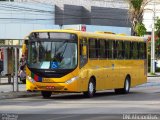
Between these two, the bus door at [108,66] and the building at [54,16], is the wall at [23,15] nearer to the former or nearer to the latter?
the building at [54,16]

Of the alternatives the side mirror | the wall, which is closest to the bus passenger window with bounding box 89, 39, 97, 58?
the side mirror

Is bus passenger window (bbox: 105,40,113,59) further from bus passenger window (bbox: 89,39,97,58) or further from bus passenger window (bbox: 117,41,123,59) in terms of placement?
bus passenger window (bbox: 89,39,97,58)

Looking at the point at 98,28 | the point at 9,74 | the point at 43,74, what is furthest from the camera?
the point at 98,28

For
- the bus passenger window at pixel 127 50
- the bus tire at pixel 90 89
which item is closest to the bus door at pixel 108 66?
the bus tire at pixel 90 89

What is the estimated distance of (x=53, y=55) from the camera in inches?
930

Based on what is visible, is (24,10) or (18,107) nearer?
(18,107)

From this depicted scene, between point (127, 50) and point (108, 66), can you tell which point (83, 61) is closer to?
point (108, 66)

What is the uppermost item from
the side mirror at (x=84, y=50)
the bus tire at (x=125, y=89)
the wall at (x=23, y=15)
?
the wall at (x=23, y=15)

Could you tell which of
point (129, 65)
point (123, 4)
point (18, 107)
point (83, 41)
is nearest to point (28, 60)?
point (83, 41)

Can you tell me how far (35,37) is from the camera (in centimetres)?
2412

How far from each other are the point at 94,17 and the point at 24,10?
9.87 m

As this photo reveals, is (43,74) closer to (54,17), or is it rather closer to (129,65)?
(129,65)

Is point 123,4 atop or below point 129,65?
atop

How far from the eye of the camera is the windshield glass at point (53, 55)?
23578 millimetres
